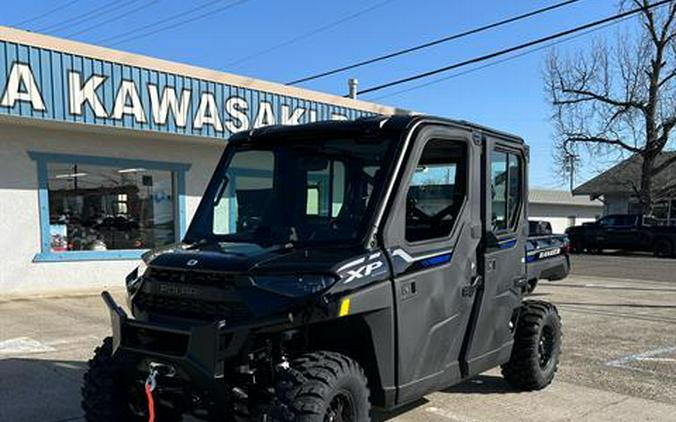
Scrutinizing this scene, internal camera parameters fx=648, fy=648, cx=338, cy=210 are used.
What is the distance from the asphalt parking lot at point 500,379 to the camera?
5.29 meters

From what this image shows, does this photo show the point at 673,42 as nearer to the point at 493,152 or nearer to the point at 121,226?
the point at 121,226

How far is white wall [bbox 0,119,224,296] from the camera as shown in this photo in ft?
37.1

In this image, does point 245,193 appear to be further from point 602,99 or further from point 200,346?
point 602,99

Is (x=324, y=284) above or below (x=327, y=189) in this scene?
below

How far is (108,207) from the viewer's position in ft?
42.4

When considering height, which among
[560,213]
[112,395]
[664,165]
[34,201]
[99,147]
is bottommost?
[112,395]

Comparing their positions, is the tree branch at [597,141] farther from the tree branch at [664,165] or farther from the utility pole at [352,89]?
the utility pole at [352,89]

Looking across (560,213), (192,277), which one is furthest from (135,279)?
(560,213)

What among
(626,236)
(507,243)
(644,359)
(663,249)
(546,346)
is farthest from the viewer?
(626,236)

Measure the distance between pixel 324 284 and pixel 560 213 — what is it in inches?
2012

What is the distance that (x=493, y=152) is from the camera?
5023 mm

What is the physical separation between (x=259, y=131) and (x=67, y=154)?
28.0ft

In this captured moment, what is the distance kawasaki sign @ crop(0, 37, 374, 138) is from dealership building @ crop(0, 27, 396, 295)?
0.02 meters

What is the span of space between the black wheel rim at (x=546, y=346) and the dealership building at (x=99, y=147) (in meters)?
8.52
